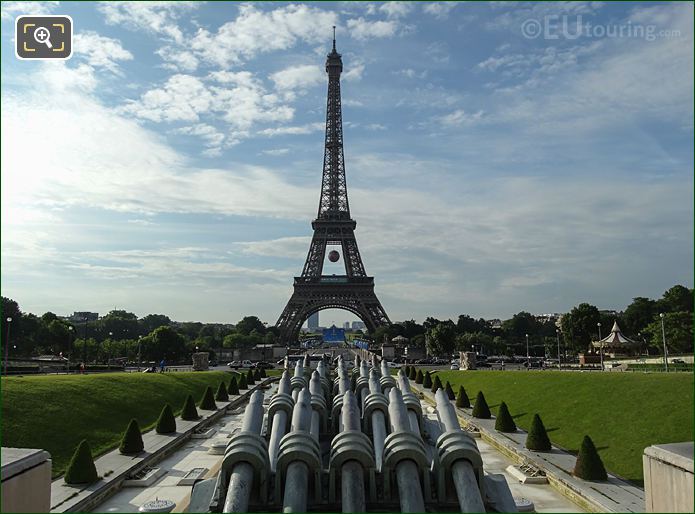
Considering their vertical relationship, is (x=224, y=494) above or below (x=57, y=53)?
below

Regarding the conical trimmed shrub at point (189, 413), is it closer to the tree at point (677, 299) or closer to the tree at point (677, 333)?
the tree at point (677, 333)

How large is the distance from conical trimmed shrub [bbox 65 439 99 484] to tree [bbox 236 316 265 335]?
462 ft

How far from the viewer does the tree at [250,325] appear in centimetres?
15962

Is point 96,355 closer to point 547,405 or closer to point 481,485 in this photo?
point 547,405

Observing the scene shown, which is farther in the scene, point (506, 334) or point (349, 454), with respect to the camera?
point (506, 334)

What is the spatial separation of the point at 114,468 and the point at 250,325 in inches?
5768

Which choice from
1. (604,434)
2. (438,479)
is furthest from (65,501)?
(604,434)

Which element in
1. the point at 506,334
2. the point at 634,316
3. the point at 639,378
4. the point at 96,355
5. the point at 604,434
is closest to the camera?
the point at 604,434

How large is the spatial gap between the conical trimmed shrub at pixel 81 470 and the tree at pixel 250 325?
5538 inches

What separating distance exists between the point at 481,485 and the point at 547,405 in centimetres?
1898

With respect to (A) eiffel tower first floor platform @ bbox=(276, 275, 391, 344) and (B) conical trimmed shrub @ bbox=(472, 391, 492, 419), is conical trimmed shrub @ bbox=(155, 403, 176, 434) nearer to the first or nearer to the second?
(B) conical trimmed shrub @ bbox=(472, 391, 492, 419)

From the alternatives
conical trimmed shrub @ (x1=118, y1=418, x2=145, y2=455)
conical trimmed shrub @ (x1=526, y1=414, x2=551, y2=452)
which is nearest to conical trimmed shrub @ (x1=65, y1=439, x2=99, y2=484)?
conical trimmed shrub @ (x1=118, y1=418, x2=145, y2=455)

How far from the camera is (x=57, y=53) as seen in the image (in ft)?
27.2

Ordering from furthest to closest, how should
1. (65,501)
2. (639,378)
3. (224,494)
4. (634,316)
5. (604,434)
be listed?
(634,316), (639,378), (604,434), (65,501), (224,494)
